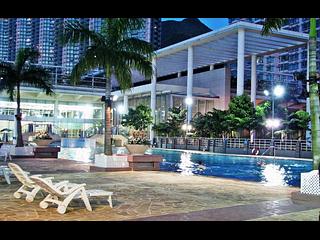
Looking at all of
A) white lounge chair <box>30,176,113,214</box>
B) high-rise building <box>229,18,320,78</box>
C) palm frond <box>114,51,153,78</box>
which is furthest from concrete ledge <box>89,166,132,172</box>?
high-rise building <box>229,18,320,78</box>

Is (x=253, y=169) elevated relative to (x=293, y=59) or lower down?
lower down

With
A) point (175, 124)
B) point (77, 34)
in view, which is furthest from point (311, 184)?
point (175, 124)

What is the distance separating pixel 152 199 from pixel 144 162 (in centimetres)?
681

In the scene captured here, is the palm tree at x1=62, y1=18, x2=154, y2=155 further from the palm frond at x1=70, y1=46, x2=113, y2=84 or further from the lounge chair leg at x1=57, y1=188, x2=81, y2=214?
the lounge chair leg at x1=57, y1=188, x2=81, y2=214

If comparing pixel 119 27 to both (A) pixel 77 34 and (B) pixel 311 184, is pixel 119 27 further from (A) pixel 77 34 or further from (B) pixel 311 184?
(B) pixel 311 184

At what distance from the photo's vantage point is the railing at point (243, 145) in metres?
28.1

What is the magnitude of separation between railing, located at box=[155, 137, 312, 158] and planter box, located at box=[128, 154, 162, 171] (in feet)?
49.6

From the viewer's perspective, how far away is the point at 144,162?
15.2 meters

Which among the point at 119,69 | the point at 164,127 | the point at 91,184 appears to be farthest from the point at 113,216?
the point at 164,127

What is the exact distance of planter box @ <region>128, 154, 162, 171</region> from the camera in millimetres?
14875

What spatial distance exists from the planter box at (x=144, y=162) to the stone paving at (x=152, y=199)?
91.6 inches

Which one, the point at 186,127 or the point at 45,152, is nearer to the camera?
the point at 45,152

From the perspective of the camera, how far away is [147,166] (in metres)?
15.3

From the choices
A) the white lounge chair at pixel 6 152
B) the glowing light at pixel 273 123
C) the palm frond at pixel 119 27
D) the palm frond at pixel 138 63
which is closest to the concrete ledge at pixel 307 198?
the palm frond at pixel 138 63
